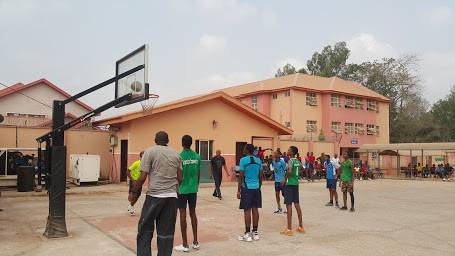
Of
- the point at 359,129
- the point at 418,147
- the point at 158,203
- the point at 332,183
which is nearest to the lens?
the point at 158,203

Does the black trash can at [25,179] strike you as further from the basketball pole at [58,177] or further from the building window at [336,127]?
the building window at [336,127]

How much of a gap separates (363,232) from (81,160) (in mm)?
13560

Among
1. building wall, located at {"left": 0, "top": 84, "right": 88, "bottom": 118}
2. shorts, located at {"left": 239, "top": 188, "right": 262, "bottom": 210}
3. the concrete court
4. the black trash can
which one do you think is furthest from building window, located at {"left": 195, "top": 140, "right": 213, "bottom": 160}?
building wall, located at {"left": 0, "top": 84, "right": 88, "bottom": 118}

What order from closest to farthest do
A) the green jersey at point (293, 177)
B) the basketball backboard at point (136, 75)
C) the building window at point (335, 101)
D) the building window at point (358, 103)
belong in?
1. the green jersey at point (293, 177)
2. the basketball backboard at point (136, 75)
3. the building window at point (335, 101)
4. the building window at point (358, 103)

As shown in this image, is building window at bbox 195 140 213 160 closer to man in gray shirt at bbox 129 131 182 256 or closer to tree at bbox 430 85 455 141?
man in gray shirt at bbox 129 131 182 256

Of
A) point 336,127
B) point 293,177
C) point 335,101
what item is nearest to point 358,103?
point 335,101

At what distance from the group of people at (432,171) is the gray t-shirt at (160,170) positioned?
2964 centimetres

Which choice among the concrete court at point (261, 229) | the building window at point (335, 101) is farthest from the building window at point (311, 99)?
the concrete court at point (261, 229)

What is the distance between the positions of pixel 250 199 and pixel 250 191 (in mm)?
146

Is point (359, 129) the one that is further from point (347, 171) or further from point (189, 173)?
point (189, 173)

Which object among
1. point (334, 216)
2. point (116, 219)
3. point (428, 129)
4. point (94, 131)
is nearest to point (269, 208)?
point (334, 216)

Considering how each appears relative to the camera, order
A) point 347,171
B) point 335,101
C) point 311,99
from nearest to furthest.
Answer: point 347,171, point 311,99, point 335,101

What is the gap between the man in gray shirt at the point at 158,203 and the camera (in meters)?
5.76

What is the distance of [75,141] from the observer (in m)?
21.3
